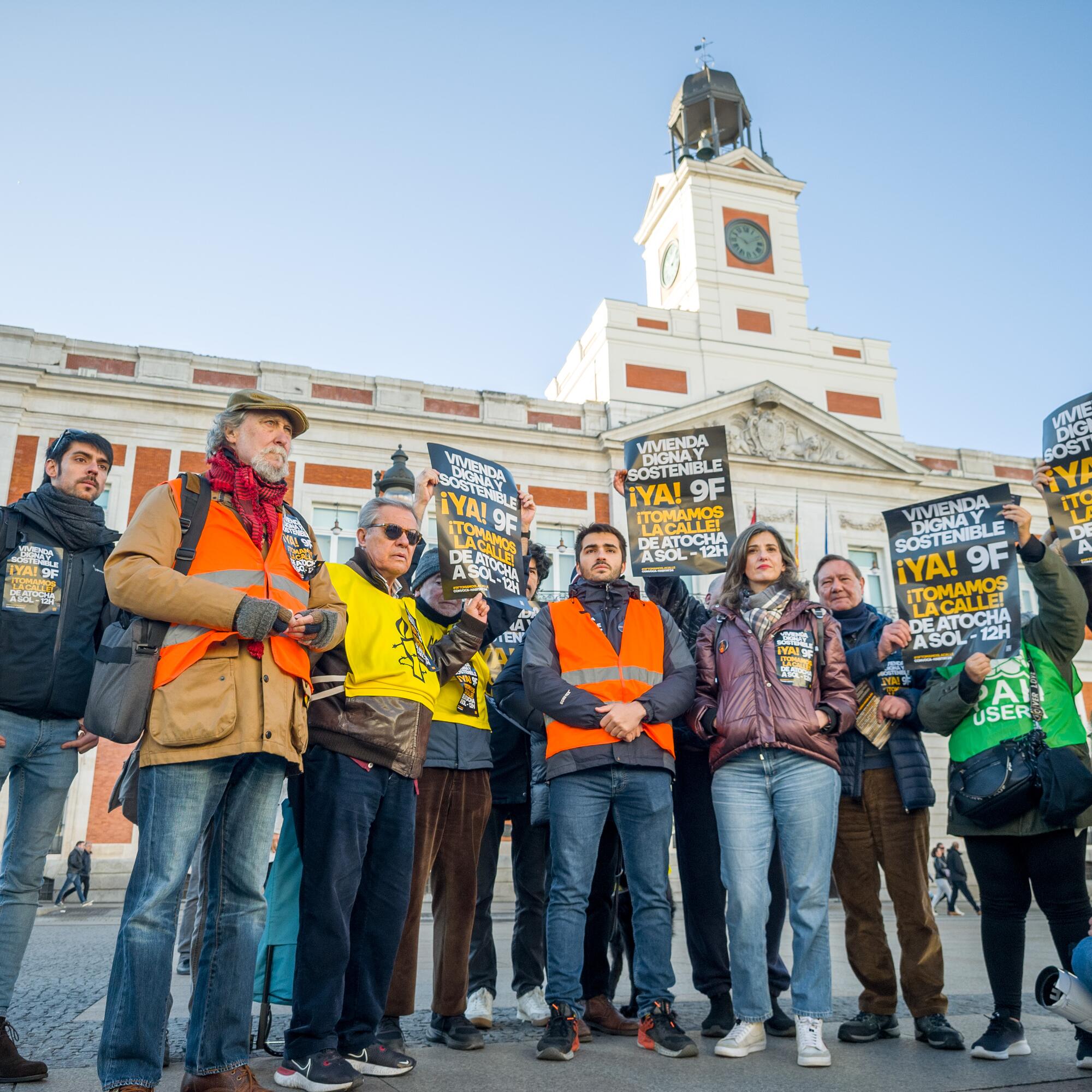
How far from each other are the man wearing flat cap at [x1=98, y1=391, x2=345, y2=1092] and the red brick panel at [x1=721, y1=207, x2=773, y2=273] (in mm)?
25215

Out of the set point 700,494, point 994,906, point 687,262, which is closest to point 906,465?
point 687,262

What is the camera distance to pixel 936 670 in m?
4.75

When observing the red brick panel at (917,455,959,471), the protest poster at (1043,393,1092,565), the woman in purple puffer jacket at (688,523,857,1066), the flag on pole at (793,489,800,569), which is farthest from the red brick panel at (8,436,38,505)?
the red brick panel at (917,455,959,471)

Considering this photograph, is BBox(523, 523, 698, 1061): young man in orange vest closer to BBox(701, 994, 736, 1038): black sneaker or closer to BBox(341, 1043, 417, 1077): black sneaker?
BBox(701, 994, 736, 1038): black sneaker

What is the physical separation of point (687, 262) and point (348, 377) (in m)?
10.8

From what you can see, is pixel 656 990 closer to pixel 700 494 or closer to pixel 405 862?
pixel 405 862

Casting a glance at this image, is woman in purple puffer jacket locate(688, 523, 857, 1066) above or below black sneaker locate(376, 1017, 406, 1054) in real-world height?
above

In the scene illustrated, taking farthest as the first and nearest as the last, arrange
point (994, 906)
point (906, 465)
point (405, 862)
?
point (906, 465) < point (994, 906) < point (405, 862)

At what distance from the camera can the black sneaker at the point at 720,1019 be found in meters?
4.05

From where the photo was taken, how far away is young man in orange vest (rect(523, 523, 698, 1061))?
3.78m

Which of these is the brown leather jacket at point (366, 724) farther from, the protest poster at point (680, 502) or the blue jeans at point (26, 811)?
the protest poster at point (680, 502)

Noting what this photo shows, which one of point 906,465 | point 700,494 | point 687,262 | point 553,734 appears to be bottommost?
point 553,734

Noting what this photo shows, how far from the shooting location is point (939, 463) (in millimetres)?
25672

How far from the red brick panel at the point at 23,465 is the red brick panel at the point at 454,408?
8.12 meters
